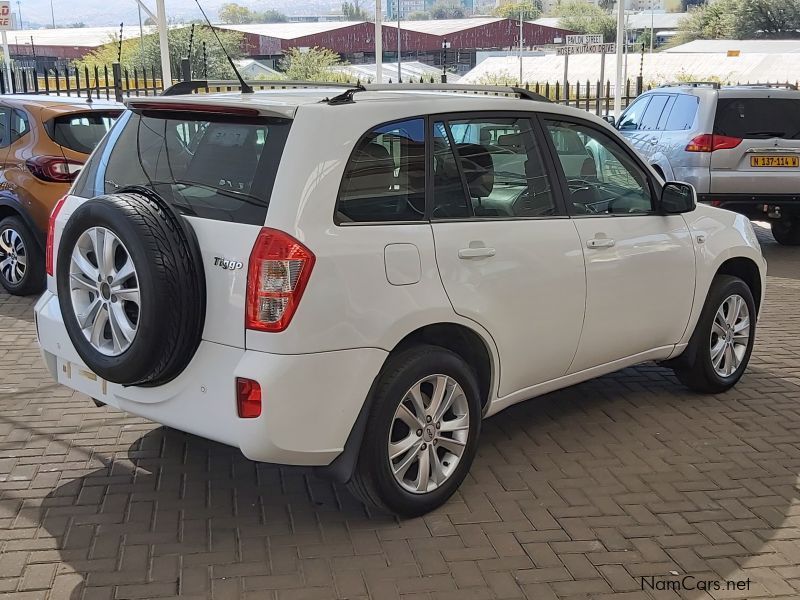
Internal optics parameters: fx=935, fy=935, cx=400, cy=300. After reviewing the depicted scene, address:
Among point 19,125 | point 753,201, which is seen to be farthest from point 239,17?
point 19,125

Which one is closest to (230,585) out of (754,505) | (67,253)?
(67,253)

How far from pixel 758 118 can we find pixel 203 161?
27.8ft

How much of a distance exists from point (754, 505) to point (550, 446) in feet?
3.57

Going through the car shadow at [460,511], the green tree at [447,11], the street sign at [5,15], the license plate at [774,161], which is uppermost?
the green tree at [447,11]

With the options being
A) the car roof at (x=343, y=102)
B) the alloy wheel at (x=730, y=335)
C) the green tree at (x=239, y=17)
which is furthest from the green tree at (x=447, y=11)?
the car roof at (x=343, y=102)

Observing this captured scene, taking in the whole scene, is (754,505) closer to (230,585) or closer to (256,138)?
(230,585)

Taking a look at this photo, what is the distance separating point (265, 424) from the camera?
355 cm

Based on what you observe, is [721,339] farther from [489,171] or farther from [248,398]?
[248,398]

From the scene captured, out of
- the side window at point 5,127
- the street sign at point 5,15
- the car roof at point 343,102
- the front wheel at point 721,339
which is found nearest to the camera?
the car roof at point 343,102

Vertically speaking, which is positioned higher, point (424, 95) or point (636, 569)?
point (424, 95)

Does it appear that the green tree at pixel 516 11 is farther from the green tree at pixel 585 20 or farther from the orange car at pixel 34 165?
the orange car at pixel 34 165

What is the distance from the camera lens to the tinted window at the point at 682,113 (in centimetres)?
1088

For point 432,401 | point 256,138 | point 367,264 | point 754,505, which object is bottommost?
point 754,505

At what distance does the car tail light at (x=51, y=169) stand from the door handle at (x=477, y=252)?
5065 mm
